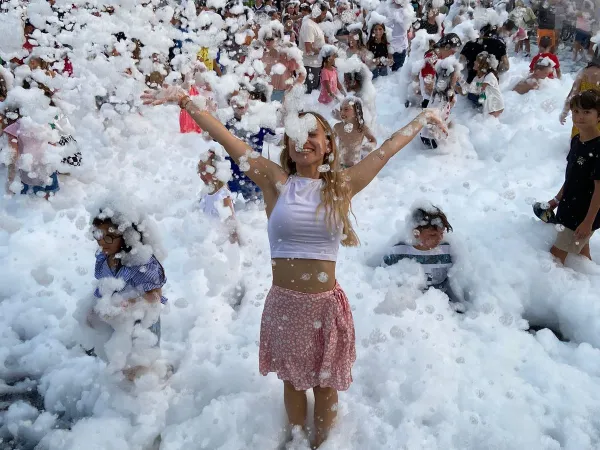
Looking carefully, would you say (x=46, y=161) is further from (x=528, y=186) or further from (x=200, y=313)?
(x=528, y=186)

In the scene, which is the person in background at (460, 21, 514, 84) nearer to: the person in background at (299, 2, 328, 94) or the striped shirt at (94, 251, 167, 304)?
the person in background at (299, 2, 328, 94)

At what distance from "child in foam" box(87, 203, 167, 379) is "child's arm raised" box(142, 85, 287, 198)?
0.59m

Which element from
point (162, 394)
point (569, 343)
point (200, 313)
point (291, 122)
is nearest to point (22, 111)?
point (200, 313)

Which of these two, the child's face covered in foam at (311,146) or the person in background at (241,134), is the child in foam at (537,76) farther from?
the child's face covered in foam at (311,146)

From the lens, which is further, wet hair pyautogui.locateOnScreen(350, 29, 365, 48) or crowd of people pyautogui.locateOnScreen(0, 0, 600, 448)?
wet hair pyautogui.locateOnScreen(350, 29, 365, 48)

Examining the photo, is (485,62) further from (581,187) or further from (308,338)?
(308,338)

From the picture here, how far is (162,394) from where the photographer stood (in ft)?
8.75

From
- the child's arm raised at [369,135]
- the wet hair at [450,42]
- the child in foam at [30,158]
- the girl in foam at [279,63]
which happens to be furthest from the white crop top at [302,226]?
the wet hair at [450,42]

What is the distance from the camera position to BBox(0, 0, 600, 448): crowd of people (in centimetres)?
202

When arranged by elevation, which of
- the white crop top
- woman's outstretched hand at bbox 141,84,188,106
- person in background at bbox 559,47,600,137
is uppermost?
person in background at bbox 559,47,600,137

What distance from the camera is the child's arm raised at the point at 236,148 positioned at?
2072mm

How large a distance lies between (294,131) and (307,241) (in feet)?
1.45

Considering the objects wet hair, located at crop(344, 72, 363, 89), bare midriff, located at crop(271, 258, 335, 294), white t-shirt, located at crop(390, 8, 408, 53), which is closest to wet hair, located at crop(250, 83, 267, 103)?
wet hair, located at crop(344, 72, 363, 89)

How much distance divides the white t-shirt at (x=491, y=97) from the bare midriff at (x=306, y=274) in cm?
492
